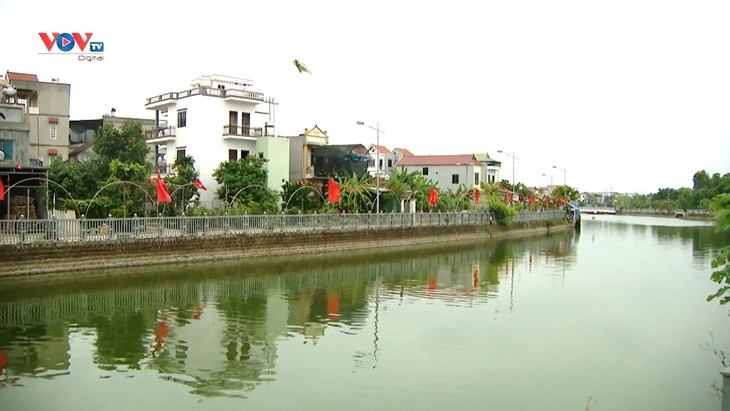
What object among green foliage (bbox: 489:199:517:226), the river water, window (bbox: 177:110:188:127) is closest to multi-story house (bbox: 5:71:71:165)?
window (bbox: 177:110:188:127)

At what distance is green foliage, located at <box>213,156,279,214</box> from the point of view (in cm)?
3408

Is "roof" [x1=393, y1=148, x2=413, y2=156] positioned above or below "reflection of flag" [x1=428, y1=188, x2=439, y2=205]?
above

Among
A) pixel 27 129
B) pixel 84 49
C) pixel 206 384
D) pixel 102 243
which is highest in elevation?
pixel 84 49

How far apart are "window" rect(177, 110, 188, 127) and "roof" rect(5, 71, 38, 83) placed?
34.5ft

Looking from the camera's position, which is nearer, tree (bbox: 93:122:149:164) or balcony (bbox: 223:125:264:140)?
tree (bbox: 93:122:149:164)

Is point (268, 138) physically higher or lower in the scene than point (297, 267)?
higher

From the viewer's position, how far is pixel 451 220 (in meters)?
42.1

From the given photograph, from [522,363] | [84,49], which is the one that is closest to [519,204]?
[84,49]

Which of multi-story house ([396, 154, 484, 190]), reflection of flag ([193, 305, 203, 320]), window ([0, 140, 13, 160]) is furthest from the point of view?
multi-story house ([396, 154, 484, 190])

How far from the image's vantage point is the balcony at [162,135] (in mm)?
38312

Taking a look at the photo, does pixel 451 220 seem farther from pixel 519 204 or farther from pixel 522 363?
pixel 522 363

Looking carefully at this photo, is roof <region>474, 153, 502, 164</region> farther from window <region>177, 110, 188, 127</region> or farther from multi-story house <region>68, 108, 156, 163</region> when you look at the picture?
window <region>177, 110, 188, 127</region>

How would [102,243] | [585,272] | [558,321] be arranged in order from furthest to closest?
[585,272], [102,243], [558,321]

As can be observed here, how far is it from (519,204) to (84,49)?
38030 millimetres
